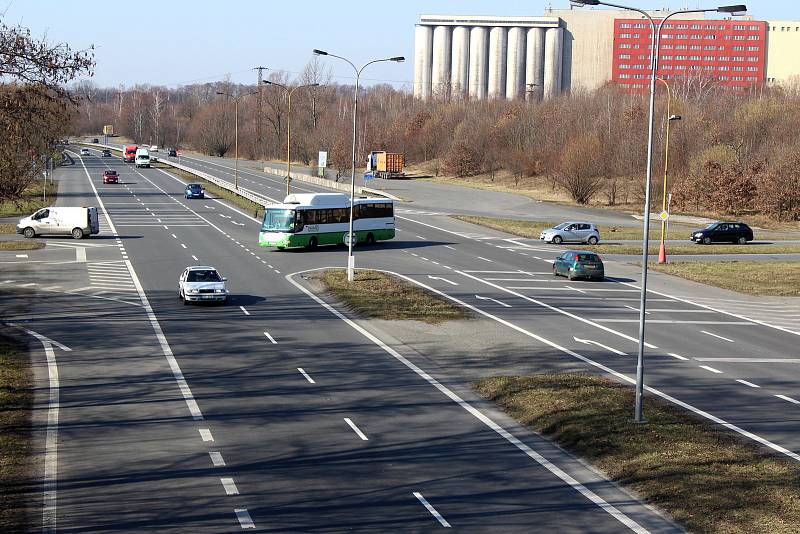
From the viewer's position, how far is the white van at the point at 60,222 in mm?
61625

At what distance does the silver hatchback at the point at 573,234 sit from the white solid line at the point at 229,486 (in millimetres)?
49517

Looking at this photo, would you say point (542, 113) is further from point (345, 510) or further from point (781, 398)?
point (345, 510)

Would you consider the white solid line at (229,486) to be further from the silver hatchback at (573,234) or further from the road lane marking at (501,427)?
the silver hatchback at (573,234)

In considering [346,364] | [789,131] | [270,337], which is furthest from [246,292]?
[789,131]

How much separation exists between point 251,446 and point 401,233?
50032 mm

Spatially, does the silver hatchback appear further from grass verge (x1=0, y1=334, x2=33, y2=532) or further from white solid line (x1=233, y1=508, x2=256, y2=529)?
white solid line (x1=233, y1=508, x2=256, y2=529)

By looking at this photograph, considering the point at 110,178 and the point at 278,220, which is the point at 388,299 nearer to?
the point at 278,220

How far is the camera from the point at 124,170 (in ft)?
454

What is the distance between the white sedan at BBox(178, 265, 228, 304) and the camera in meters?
39.5

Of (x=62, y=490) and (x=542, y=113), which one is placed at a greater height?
(x=542, y=113)

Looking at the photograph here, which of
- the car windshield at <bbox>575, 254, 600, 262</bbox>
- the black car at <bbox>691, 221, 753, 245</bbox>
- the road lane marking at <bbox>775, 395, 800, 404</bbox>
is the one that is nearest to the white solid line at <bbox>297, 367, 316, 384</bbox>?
the road lane marking at <bbox>775, 395, 800, 404</bbox>

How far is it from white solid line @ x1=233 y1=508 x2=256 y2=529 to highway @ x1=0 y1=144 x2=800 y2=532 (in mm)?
48

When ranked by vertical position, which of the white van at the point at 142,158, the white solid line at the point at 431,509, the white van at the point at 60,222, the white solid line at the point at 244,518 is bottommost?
the white solid line at the point at 431,509

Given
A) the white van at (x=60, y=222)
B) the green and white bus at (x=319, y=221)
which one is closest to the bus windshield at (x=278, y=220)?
the green and white bus at (x=319, y=221)
